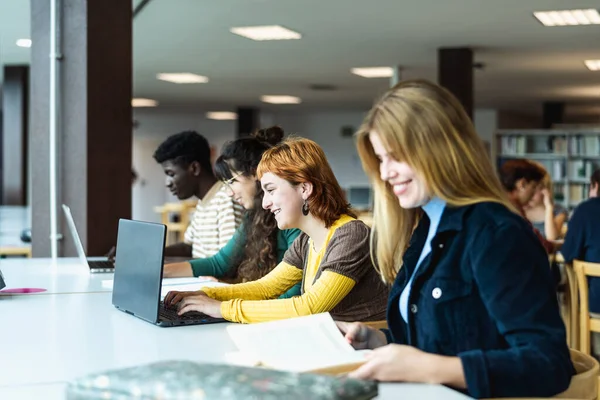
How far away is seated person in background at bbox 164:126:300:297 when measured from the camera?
3.20m

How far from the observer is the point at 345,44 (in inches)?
331

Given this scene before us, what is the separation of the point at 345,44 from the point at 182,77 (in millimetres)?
3336

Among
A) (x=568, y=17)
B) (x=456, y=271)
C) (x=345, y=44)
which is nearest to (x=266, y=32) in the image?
(x=345, y=44)

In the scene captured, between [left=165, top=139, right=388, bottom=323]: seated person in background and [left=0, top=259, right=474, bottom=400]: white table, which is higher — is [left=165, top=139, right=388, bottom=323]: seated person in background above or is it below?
above

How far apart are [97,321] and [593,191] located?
348 centimetres

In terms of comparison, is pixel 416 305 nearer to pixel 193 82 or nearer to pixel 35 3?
pixel 35 3

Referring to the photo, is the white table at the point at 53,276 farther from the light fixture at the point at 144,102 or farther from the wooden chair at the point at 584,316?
the light fixture at the point at 144,102

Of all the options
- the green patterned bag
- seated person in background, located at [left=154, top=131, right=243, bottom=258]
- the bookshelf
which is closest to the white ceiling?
the bookshelf

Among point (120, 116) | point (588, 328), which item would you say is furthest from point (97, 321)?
point (588, 328)

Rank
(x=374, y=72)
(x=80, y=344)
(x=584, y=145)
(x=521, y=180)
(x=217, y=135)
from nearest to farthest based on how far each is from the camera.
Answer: (x=80, y=344) → (x=521, y=180) → (x=374, y=72) → (x=584, y=145) → (x=217, y=135)

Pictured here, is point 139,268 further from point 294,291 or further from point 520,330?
point 520,330

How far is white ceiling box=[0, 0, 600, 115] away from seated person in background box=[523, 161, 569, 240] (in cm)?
143

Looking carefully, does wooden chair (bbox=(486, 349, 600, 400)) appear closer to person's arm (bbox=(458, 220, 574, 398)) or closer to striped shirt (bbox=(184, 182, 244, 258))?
person's arm (bbox=(458, 220, 574, 398))

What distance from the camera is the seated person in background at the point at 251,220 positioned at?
3.20 m
